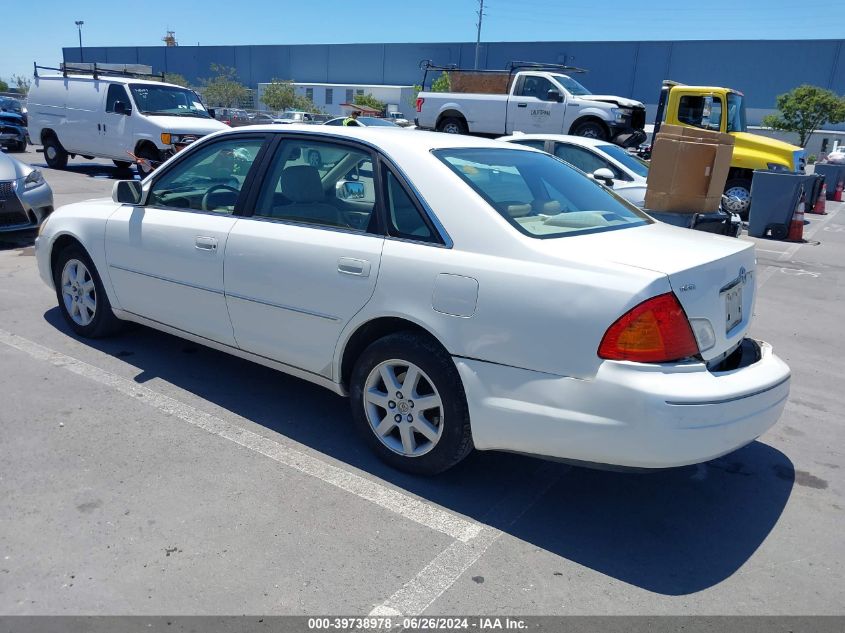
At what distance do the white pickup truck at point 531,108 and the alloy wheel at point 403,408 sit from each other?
14480mm

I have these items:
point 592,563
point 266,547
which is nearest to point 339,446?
point 266,547

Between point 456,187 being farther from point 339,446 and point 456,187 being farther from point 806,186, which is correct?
point 806,186

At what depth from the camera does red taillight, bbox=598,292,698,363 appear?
2811mm

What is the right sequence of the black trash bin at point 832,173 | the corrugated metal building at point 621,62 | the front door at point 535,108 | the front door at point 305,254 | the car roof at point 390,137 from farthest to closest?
the corrugated metal building at point 621,62 < the black trash bin at point 832,173 < the front door at point 535,108 < the car roof at point 390,137 < the front door at point 305,254

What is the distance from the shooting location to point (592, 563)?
2.95 metres

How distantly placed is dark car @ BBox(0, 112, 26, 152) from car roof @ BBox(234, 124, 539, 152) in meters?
21.5

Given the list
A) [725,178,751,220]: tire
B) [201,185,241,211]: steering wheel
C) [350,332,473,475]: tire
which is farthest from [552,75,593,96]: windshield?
[350,332,473,475]: tire

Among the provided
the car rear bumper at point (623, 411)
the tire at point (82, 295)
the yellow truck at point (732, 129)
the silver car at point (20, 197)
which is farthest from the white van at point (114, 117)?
the car rear bumper at point (623, 411)

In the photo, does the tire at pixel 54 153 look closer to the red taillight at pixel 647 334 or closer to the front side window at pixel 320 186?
the front side window at pixel 320 186

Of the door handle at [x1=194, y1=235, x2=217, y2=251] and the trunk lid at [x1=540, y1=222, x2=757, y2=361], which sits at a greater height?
the trunk lid at [x1=540, y1=222, x2=757, y2=361]

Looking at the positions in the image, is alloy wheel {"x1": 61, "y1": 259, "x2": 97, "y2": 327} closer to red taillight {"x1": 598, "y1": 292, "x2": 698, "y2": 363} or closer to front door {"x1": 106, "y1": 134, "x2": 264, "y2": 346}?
front door {"x1": 106, "y1": 134, "x2": 264, "y2": 346}

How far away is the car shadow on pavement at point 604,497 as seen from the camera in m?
3.01

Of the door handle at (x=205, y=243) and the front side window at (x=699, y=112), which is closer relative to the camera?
the door handle at (x=205, y=243)

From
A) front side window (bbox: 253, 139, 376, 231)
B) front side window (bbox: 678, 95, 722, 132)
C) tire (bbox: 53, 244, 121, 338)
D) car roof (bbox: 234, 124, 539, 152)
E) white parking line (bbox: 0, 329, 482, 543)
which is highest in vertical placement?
front side window (bbox: 678, 95, 722, 132)
